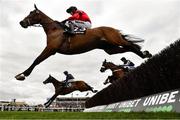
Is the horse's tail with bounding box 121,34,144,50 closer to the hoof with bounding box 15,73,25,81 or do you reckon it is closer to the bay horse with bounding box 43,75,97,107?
the hoof with bounding box 15,73,25,81

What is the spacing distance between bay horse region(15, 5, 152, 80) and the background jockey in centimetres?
20

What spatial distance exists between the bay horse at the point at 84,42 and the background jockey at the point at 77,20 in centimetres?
20

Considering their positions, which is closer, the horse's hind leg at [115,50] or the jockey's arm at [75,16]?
the horse's hind leg at [115,50]

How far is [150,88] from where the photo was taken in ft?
40.0

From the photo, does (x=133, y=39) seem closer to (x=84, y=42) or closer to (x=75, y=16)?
(x=84, y=42)

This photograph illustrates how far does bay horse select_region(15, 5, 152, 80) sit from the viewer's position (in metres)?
8.88

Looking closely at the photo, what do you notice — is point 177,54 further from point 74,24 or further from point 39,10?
point 39,10

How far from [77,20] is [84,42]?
0.69 m

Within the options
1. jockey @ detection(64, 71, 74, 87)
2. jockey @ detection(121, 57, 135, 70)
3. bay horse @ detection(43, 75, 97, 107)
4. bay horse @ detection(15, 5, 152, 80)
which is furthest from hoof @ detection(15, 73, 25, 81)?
bay horse @ detection(43, 75, 97, 107)

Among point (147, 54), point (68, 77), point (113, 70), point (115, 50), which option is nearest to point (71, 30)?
point (115, 50)

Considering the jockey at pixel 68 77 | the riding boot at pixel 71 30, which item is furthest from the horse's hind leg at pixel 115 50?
the jockey at pixel 68 77

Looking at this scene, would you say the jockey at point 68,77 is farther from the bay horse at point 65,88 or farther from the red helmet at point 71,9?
the red helmet at point 71,9

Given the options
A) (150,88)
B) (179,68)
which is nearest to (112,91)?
(150,88)

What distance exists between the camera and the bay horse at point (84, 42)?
8.88 m
